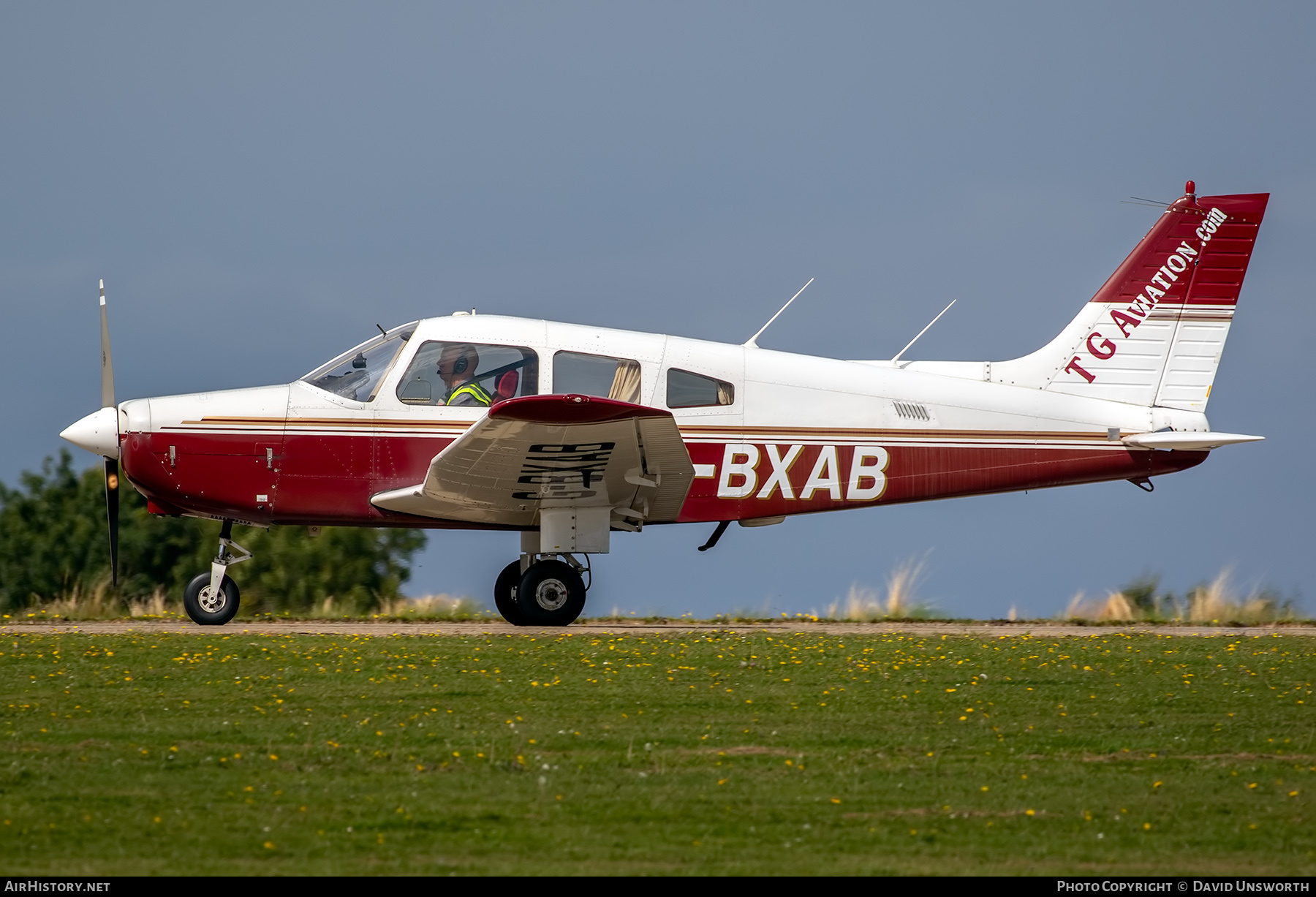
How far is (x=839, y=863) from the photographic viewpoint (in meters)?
5.29

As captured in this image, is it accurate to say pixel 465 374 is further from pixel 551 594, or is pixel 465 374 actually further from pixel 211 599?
pixel 211 599

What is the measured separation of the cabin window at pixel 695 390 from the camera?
11664 mm

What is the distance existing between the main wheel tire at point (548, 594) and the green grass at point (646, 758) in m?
0.88

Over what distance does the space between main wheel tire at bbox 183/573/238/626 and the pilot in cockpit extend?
2.64 meters

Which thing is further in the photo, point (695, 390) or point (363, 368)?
point (695, 390)

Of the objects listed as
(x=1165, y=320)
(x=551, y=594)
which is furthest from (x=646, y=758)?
(x=1165, y=320)

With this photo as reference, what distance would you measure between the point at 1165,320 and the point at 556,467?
20.1ft

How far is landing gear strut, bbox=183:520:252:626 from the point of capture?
38.7 feet

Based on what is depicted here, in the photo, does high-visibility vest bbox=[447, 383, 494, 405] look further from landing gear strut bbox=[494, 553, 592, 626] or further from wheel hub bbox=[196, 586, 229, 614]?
wheel hub bbox=[196, 586, 229, 614]

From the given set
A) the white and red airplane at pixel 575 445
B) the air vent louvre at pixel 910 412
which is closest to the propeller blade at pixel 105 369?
the white and red airplane at pixel 575 445

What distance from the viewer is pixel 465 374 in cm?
1146

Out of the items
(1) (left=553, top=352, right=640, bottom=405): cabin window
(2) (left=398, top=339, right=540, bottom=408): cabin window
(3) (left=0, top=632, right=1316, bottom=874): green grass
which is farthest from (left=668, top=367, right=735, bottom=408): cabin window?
(3) (left=0, top=632, right=1316, bottom=874): green grass
